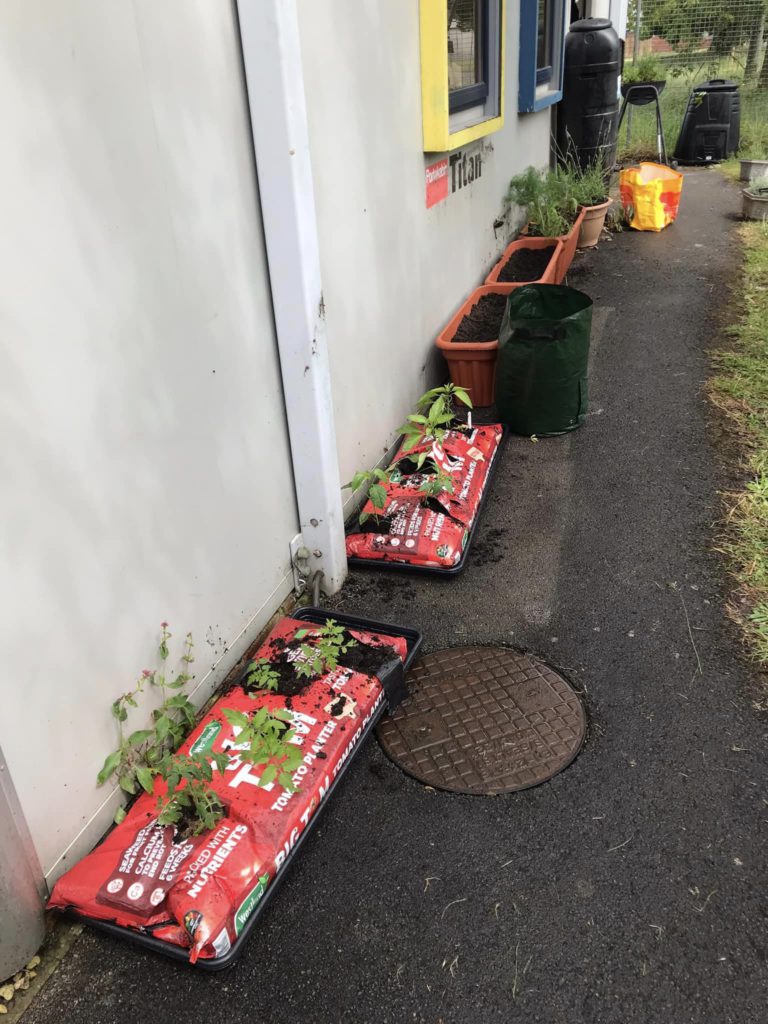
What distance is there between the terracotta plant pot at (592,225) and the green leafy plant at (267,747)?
6.06 meters

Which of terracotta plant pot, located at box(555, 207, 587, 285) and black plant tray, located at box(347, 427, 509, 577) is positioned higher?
terracotta plant pot, located at box(555, 207, 587, 285)

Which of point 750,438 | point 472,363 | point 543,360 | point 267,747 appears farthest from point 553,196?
point 267,747

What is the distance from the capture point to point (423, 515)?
3115 mm

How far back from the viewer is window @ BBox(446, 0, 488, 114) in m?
4.19

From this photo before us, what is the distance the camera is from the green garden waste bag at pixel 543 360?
146 inches

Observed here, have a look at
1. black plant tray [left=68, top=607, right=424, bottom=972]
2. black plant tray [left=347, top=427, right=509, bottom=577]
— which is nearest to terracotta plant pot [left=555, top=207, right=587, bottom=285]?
black plant tray [left=347, top=427, right=509, bottom=577]

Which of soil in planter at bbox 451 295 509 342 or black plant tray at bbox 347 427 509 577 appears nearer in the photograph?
black plant tray at bbox 347 427 509 577

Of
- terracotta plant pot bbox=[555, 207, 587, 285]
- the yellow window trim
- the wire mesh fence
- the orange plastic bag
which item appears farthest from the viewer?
the wire mesh fence

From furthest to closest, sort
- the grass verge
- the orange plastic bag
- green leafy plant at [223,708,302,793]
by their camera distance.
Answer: the orange plastic bag
the grass verge
green leafy plant at [223,708,302,793]

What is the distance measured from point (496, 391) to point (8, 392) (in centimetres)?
285

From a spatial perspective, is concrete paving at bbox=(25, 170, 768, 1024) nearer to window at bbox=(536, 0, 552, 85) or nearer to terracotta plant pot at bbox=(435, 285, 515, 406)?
terracotta plant pot at bbox=(435, 285, 515, 406)

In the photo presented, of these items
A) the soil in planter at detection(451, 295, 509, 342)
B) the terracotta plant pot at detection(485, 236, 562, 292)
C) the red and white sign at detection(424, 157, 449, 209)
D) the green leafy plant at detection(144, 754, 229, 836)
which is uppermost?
the red and white sign at detection(424, 157, 449, 209)

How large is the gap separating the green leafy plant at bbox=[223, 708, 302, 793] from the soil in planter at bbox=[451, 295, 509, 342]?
284 centimetres

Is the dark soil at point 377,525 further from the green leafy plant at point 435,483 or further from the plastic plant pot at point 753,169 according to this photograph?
the plastic plant pot at point 753,169
